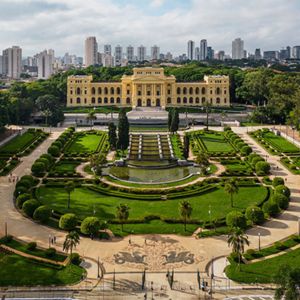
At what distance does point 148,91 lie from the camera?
104562mm

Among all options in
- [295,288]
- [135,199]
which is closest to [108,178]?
[135,199]

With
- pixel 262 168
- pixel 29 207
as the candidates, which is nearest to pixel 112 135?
pixel 262 168

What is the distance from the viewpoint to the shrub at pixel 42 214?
33625 mm

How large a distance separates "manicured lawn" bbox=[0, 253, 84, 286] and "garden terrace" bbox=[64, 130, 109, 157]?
30203 millimetres

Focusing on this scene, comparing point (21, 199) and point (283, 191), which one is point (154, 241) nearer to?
point (21, 199)

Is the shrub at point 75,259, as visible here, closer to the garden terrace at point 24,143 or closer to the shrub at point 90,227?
the shrub at point 90,227

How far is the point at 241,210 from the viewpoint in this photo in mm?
36562

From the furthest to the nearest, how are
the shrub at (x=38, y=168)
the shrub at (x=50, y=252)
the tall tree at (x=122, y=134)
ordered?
the tall tree at (x=122, y=134) < the shrub at (x=38, y=168) < the shrub at (x=50, y=252)

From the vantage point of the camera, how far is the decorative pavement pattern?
27.6 meters

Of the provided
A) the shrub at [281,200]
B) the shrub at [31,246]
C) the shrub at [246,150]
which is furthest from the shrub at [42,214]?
the shrub at [246,150]

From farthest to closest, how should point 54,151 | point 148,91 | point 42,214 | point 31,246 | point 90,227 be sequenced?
point 148,91
point 54,151
point 42,214
point 90,227
point 31,246

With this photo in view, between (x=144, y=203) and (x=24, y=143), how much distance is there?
3094 cm

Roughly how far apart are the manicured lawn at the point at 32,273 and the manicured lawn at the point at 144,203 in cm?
821

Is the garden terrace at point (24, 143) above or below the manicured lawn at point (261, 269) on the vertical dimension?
above
